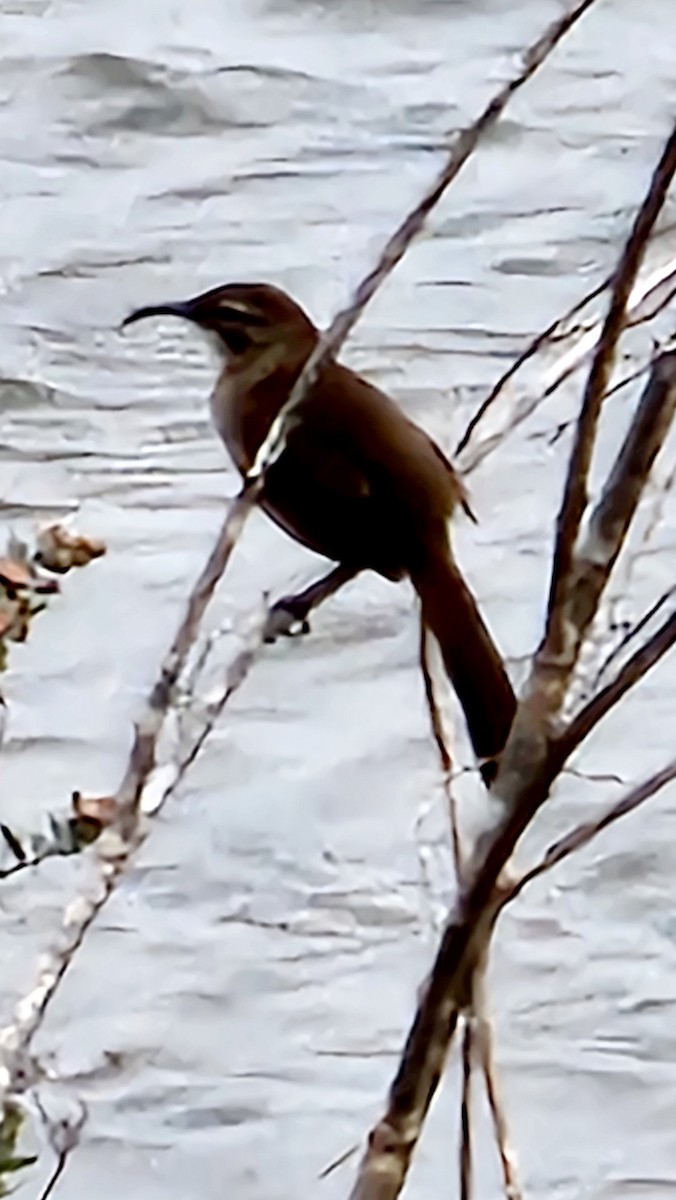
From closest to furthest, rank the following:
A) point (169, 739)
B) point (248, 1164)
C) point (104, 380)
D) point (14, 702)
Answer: point (169, 739) < point (248, 1164) < point (14, 702) < point (104, 380)

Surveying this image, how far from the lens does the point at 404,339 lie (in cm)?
154

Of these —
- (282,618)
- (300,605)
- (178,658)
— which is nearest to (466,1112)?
(178,658)

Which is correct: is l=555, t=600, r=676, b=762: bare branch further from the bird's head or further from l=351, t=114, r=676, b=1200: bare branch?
the bird's head

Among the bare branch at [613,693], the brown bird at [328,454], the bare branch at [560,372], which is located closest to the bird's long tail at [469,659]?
the brown bird at [328,454]

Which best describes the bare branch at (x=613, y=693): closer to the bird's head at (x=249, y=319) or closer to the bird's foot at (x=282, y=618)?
the bird's foot at (x=282, y=618)

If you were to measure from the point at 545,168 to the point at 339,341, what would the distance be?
1086 millimetres

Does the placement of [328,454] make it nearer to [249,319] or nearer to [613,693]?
[249,319]

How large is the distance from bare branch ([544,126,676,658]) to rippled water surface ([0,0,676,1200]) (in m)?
0.60

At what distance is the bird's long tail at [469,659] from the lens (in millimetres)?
826

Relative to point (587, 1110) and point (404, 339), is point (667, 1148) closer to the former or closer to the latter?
point (587, 1110)

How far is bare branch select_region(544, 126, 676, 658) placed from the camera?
532 mm

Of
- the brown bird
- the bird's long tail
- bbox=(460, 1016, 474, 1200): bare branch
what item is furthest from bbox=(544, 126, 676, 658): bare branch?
the brown bird

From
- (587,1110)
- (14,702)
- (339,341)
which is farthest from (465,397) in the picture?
(339,341)

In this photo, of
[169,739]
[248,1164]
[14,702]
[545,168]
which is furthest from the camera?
[545,168]
